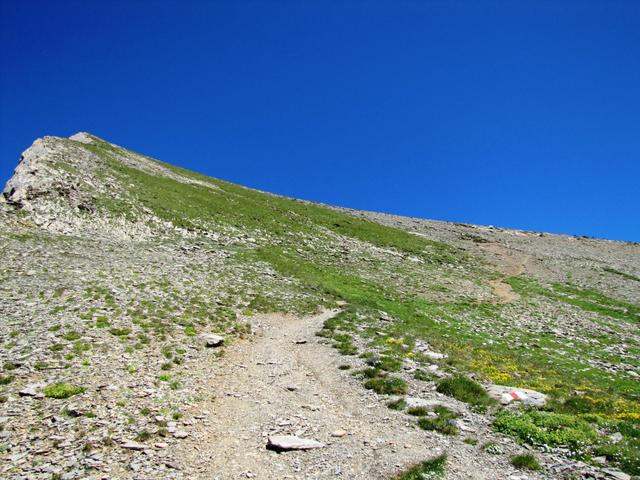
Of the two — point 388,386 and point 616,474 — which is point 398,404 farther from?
point 616,474

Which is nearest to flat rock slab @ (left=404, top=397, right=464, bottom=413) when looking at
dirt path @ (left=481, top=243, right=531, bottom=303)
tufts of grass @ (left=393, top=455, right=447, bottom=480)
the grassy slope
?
the grassy slope

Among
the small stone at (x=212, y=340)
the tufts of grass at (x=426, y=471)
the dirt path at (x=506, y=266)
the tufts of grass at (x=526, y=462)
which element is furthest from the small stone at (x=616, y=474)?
the dirt path at (x=506, y=266)

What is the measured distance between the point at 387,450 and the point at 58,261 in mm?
29141

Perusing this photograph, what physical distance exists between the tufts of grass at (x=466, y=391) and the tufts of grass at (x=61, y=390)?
47.2 ft

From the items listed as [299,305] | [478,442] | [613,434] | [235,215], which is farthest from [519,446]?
[235,215]

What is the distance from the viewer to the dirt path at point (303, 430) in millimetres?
12234

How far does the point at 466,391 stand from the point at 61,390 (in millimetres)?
15814

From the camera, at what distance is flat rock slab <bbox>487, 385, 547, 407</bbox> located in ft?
54.4

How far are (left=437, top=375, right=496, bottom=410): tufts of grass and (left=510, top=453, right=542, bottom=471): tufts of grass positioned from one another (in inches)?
135

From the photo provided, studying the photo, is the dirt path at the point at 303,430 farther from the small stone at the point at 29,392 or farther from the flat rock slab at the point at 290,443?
the small stone at the point at 29,392

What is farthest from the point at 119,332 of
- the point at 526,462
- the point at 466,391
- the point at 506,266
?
the point at 506,266

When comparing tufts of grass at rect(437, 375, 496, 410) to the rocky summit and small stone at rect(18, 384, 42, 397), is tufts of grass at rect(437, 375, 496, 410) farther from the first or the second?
small stone at rect(18, 384, 42, 397)

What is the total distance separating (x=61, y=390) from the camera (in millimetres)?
15227

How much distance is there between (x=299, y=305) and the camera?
3269cm
